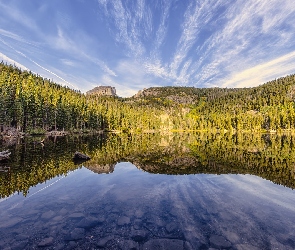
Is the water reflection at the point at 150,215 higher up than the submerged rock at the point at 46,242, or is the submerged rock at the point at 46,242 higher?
the water reflection at the point at 150,215

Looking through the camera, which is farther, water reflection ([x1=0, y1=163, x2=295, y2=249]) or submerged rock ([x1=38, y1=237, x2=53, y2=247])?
water reflection ([x1=0, y1=163, x2=295, y2=249])

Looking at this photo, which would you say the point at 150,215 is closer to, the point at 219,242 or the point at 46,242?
the point at 219,242

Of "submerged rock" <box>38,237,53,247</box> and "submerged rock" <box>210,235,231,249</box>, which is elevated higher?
"submerged rock" <box>210,235,231,249</box>

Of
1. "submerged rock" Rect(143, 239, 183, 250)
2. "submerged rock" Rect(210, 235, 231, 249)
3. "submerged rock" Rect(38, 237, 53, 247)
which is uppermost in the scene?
"submerged rock" Rect(210, 235, 231, 249)

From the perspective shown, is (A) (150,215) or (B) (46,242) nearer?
(B) (46,242)

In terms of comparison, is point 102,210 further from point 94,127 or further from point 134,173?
point 94,127

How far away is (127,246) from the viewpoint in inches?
350

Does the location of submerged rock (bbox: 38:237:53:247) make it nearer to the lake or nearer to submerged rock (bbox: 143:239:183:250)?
the lake

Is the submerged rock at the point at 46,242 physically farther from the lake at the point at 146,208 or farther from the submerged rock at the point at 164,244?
the submerged rock at the point at 164,244

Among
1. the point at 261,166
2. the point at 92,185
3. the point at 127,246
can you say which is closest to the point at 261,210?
the point at 127,246

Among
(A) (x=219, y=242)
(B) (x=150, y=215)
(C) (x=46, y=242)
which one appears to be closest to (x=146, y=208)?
(B) (x=150, y=215)

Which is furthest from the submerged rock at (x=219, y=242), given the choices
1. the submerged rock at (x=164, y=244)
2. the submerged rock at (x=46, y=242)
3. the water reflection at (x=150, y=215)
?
the submerged rock at (x=46, y=242)

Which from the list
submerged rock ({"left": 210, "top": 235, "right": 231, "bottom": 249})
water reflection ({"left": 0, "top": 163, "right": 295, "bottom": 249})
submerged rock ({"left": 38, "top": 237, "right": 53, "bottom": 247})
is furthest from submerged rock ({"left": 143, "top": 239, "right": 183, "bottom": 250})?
submerged rock ({"left": 38, "top": 237, "right": 53, "bottom": 247})

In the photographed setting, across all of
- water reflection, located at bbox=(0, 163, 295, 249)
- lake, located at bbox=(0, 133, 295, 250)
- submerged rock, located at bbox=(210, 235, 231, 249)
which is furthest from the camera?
lake, located at bbox=(0, 133, 295, 250)
